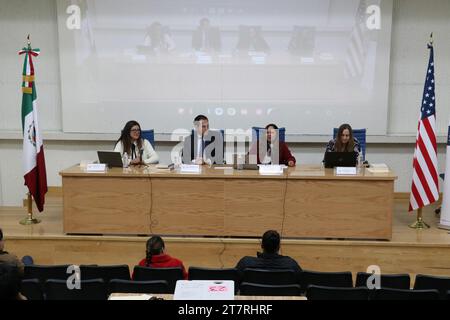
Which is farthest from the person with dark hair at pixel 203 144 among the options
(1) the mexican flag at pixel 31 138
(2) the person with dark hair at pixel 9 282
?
(2) the person with dark hair at pixel 9 282

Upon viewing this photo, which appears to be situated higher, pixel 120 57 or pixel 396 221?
pixel 120 57

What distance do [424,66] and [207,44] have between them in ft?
10.3

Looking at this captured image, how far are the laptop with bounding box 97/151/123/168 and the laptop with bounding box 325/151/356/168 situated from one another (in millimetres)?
2264

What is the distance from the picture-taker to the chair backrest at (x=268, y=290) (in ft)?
12.8

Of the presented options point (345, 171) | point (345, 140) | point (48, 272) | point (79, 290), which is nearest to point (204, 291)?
point (79, 290)

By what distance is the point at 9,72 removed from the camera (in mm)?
8031

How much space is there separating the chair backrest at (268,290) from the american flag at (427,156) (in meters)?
3.13

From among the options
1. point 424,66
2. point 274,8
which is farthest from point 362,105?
point 274,8

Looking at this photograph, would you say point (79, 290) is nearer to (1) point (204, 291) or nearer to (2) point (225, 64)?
(1) point (204, 291)

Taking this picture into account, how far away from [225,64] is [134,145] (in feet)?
6.81

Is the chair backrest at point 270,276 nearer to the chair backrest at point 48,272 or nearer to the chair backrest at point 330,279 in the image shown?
the chair backrest at point 330,279

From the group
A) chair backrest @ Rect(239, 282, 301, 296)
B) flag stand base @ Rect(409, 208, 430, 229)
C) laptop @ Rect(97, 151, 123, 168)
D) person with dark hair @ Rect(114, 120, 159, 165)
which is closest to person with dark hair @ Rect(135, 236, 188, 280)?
chair backrest @ Rect(239, 282, 301, 296)

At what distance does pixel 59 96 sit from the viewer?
8.12m
